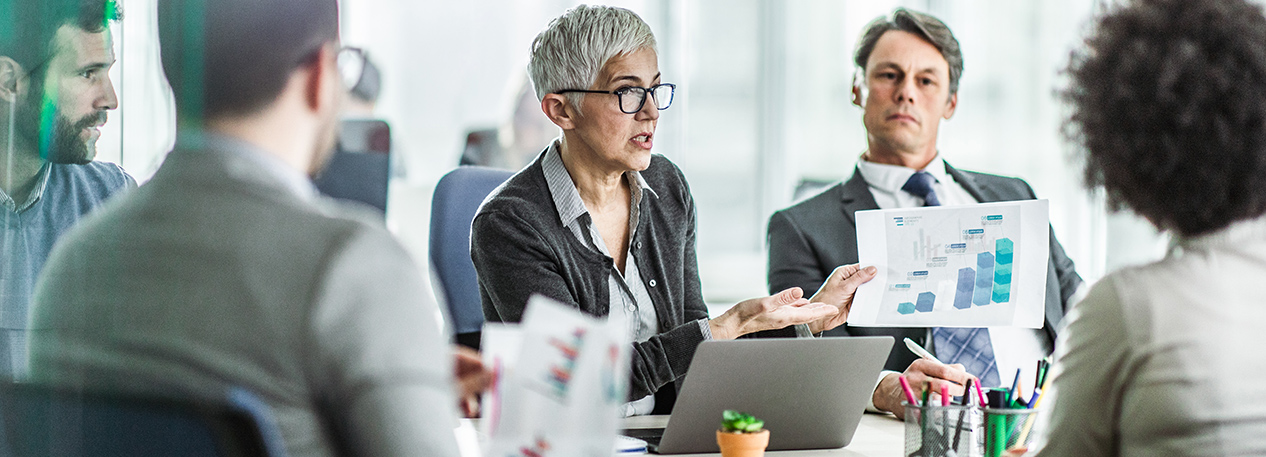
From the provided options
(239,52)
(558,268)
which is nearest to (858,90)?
(558,268)

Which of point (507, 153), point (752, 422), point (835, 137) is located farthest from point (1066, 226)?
Result: point (752, 422)

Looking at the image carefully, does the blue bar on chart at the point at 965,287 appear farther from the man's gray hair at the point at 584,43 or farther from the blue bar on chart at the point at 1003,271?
the man's gray hair at the point at 584,43

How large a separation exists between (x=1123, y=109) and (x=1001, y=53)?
13.4 feet

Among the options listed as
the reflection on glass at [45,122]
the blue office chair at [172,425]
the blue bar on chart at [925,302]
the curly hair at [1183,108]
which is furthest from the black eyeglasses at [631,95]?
the blue office chair at [172,425]

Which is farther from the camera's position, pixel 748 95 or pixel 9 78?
pixel 748 95

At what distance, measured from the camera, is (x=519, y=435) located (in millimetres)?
852

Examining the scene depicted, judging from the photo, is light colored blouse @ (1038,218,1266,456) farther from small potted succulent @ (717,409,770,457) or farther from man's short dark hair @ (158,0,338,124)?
man's short dark hair @ (158,0,338,124)

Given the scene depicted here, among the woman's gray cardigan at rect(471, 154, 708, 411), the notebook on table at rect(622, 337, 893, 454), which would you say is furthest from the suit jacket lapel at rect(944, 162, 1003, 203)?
the notebook on table at rect(622, 337, 893, 454)

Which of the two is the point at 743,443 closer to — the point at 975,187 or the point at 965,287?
the point at 965,287

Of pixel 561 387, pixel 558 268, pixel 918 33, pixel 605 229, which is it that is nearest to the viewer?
pixel 561 387

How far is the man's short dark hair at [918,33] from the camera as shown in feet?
7.27

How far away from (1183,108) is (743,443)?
2.00ft

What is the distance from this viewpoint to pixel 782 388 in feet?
4.40

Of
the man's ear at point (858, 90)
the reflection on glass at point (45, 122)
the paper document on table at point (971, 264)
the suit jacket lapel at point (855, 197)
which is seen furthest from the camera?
the man's ear at point (858, 90)
